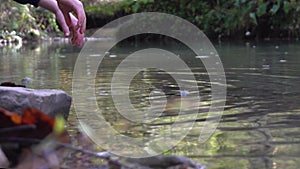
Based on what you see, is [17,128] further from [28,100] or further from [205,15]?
[205,15]

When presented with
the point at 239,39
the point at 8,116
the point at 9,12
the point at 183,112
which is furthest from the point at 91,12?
the point at 8,116

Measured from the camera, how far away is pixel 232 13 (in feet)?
38.5

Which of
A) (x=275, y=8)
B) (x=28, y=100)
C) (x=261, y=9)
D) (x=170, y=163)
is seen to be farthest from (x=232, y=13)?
(x=170, y=163)

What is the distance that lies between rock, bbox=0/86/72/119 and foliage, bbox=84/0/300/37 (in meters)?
9.27

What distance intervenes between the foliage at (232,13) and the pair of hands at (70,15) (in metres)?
8.96

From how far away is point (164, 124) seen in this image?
215 cm

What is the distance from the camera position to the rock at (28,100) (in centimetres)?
197

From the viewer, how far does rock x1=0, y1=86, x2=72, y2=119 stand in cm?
197

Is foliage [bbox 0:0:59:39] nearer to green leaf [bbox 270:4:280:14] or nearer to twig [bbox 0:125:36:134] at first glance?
green leaf [bbox 270:4:280:14]

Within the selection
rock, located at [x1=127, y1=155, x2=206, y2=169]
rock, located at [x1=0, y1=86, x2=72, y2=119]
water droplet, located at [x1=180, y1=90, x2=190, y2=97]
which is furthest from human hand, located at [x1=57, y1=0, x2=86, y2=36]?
rock, located at [x1=127, y1=155, x2=206, y2=169]

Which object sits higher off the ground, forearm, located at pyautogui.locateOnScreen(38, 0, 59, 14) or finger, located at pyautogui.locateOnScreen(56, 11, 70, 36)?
forearm, located at pyautogui.locateOnScreen(38, 0, 59, 14)

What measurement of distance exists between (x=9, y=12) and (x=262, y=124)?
39.3 ft

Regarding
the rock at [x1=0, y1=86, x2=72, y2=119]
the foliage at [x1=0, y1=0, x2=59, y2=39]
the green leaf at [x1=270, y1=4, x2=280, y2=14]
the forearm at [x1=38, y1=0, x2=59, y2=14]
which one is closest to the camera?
the rock at [x1=0, y1=86, x2=72, y2=119]

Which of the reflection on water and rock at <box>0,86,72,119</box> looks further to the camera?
rock at <box>0,86,72,119</box>
